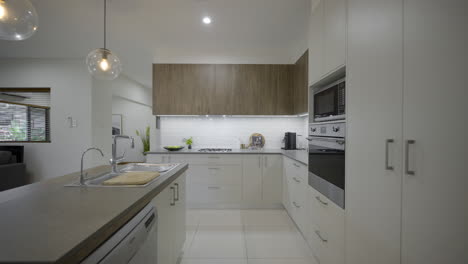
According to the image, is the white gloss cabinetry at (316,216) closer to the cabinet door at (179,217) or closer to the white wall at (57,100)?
the cabinet door at (179,217)

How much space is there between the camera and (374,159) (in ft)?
3.47

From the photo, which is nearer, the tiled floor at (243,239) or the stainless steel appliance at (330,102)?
the stainless steel appliance at (330,102)

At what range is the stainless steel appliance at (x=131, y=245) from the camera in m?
0.67

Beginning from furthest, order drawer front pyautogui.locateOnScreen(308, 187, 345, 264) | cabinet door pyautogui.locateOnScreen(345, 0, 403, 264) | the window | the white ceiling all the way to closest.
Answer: the window, the white ceiling, drawer front pyautogui.locateOnScreen(308, 187, 345, 264), cabinet door pyautogui.locateOnScreen(345, 0, 403, 264)

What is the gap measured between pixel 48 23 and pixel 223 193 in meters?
3.46

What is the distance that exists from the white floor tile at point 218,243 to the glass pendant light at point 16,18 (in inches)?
88.0

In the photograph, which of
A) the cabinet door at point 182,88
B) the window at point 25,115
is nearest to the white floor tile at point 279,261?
the cabinet door at point 182,88

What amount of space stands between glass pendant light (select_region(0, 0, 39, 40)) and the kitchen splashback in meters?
2.59

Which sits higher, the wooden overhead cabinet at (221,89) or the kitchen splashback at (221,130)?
the wooden overhead cabinet at (221,89)

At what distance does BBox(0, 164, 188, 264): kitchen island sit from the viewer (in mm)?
536

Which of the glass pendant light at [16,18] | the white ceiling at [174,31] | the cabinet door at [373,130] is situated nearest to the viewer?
the cabinet door at [373,130]

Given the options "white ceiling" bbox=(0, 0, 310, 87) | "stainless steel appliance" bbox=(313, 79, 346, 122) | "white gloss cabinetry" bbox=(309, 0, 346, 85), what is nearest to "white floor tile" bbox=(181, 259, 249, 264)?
"stainless steel appliance" bbox=(313, 79, 346, 122)

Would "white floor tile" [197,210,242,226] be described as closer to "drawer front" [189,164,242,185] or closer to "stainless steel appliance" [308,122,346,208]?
"drawer front" [189,164,242,185]

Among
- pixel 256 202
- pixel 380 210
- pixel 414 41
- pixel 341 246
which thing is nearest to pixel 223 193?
pixel 256 202
